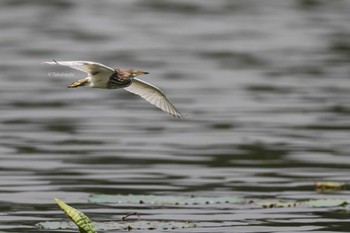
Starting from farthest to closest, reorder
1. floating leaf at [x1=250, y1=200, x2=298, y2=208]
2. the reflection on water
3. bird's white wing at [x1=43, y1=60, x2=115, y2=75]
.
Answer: the reflection on water
floating leaf at [x1=250, y1=200, x2=298, y2=208]
bird's white wing at [x1=43, y1=60, x2=115, y2=75]

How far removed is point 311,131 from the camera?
16469 millimetres

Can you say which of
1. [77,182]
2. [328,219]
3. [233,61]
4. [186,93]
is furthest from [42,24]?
[328,219]

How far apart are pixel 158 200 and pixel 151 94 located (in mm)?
2358

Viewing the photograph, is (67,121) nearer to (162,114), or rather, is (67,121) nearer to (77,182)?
(162,114)

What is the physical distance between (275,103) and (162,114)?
5.60 feet

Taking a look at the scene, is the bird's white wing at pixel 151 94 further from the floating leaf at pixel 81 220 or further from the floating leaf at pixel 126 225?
the floating leaf at pixel 126 225

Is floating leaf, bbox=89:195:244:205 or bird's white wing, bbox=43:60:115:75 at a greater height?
bird's white wing, bbox=43:60:115:75

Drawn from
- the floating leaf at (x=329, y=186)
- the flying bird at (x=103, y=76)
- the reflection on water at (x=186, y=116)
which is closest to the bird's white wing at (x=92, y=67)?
the flying bird at (x=103, y=76)

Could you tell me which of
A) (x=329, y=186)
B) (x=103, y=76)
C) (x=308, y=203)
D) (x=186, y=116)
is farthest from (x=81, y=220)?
(x=186, y=116)

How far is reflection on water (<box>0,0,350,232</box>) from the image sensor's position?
12445 mm

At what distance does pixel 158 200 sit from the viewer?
1170 cm

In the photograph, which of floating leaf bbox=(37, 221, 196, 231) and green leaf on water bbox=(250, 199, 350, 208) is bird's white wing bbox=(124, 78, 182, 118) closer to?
floating leaf bbox=(37, 221, 196, 231)

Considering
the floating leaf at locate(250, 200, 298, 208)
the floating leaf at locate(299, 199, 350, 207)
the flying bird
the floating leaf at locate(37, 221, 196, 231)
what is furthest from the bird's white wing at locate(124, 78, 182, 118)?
the floating leaf at locate(299, 199, 350, 207)

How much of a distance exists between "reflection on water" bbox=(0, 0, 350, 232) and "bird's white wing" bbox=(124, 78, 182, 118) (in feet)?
5.07
